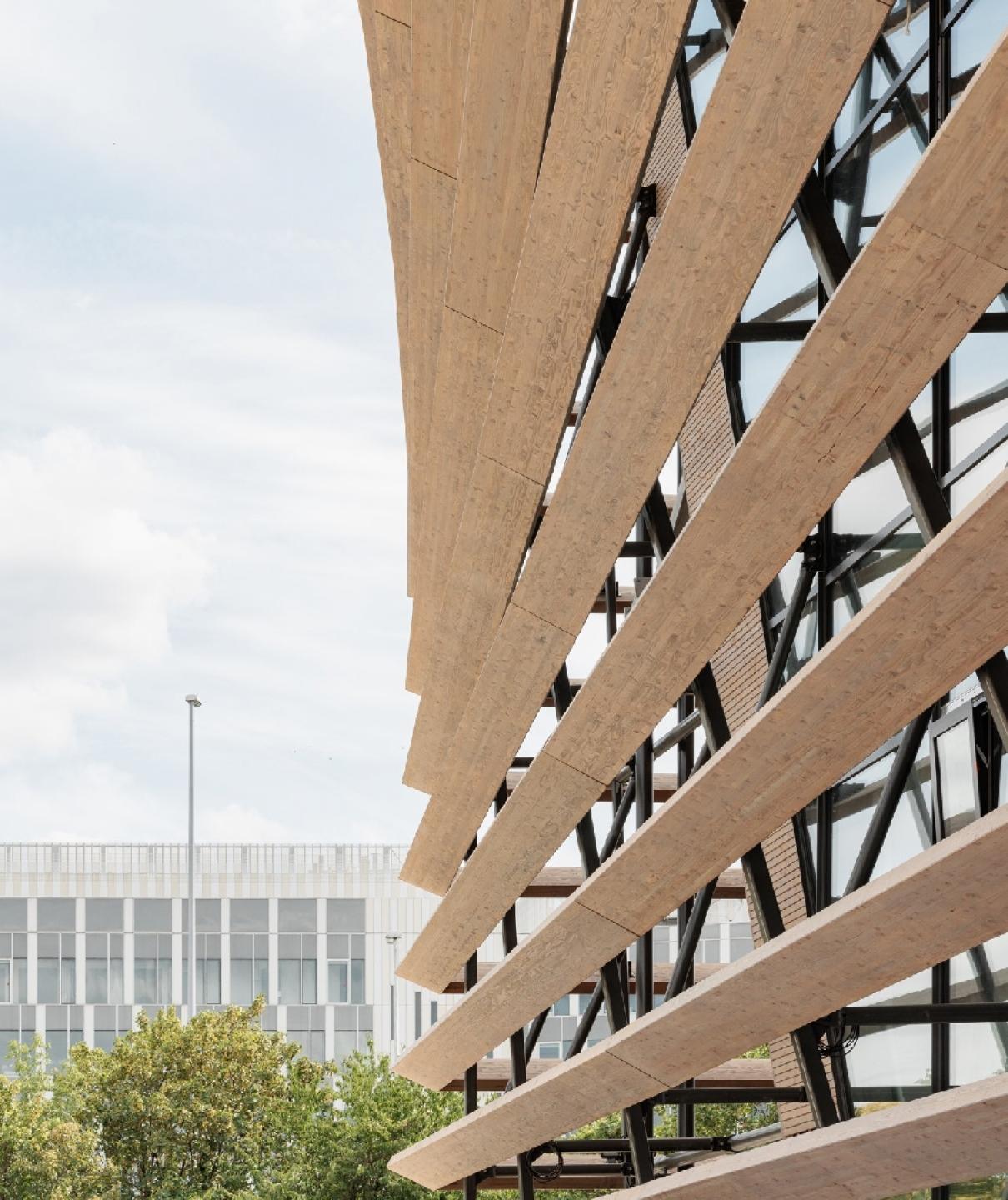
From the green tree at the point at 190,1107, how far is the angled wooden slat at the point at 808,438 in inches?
1047

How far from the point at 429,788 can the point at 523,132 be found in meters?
8.01

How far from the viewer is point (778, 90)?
15.9 ft

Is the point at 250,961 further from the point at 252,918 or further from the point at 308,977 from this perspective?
the point at 308,977

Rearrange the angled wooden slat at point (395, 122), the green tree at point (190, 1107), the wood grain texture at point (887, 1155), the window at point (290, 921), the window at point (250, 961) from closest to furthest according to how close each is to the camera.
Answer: the wood grain texture at point (887, 1155) → the angled wooden slat at point (395, 122) → the green tree at point (190, 1107) → the window at point (250, 961) → the window at point (290, 921)

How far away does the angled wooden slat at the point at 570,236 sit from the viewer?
5.51 metres

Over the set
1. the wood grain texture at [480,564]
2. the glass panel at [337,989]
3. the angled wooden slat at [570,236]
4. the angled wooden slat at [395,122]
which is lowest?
the wood grain texture at [480,564]

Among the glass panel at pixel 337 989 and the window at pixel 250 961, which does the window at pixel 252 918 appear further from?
the glass panel at pixel 337 989

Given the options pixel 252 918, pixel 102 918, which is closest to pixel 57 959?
pixel 102 918

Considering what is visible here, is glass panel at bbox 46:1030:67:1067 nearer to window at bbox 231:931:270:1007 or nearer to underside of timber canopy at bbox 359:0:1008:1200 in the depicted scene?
window at bbox 231:931:270:1007

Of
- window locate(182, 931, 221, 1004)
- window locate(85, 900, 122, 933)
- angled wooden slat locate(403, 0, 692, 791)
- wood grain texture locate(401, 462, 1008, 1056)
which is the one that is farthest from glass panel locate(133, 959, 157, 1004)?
angled wooden slat locate(403, 0, 692, 791)

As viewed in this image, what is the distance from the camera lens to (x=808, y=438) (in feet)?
17.9

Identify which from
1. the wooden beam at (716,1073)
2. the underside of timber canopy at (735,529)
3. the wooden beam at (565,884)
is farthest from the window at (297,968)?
the underside of timber canopy at (735,529)

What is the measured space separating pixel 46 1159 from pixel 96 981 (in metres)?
36.6

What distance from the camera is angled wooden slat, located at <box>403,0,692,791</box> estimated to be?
551cm
